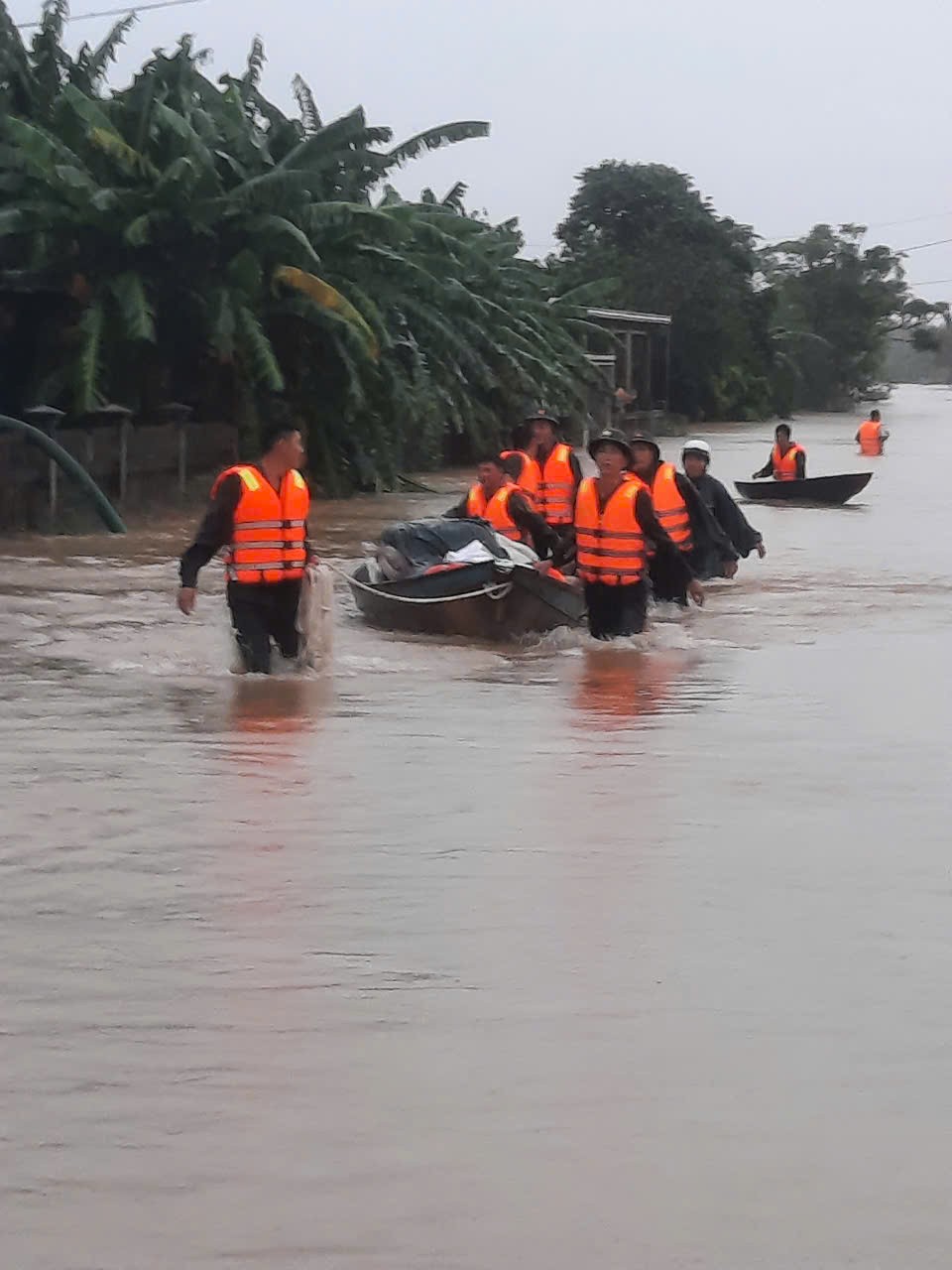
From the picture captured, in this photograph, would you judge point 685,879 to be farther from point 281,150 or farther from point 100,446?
point 281,150

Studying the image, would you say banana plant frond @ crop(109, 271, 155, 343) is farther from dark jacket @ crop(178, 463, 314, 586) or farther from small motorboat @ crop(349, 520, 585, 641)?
dark jacket @ crop(178, 463, 314, 586)

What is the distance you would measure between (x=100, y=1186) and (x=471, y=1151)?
33.6 inches

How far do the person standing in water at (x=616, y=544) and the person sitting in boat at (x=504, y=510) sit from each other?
160 centimetres

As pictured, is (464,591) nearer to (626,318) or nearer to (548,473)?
(548,473)

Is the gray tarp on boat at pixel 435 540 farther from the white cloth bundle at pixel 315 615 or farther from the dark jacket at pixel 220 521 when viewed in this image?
the dark jacket at pixel 220 521

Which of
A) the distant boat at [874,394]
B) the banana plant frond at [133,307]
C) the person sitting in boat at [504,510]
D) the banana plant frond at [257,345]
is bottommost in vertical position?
the person sitting in boat at [504,510]

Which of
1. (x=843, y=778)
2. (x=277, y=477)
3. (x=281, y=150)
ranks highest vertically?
(x=281, y=150)

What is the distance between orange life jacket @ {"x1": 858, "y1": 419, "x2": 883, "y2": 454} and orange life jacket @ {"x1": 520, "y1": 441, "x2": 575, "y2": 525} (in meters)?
32.9

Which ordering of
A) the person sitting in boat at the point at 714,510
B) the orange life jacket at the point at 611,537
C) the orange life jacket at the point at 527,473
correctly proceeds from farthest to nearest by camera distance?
the orange life jacket at the point at 527,473, the person sitting in boat at the point at 714,510, the orange life jacket at the point at 611,537

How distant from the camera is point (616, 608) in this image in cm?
1372

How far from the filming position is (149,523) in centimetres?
2573

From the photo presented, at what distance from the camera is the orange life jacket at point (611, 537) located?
13.1m

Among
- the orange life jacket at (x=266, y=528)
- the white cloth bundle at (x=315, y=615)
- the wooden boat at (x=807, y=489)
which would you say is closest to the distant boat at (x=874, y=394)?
the wooden boat at (x=807, y=489)

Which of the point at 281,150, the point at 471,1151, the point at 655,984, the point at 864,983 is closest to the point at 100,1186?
the point at 471,1151
